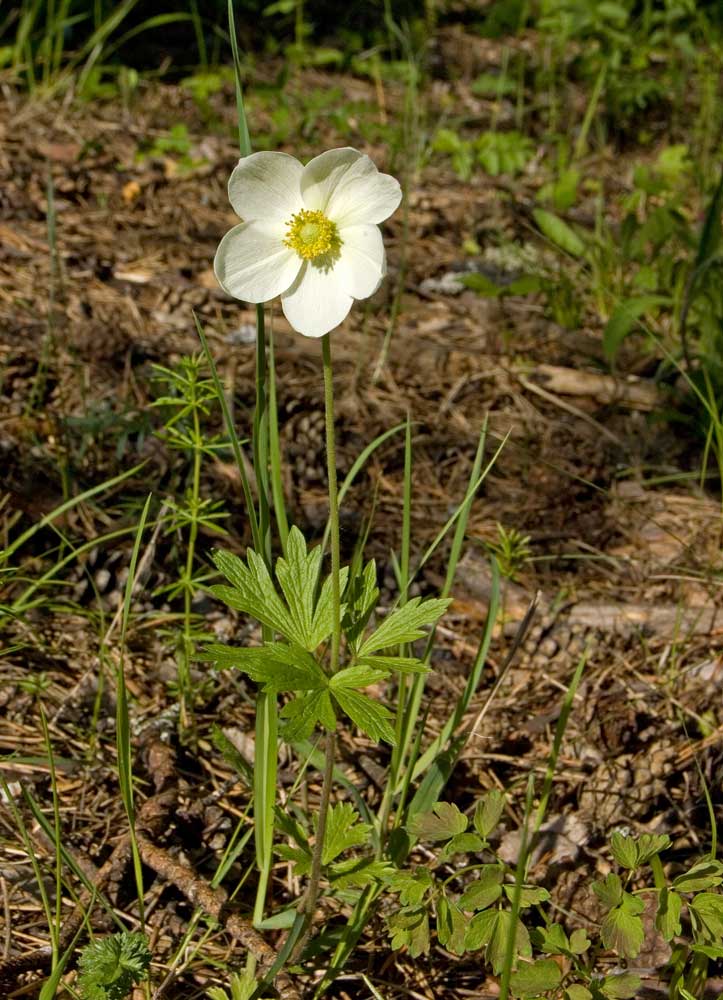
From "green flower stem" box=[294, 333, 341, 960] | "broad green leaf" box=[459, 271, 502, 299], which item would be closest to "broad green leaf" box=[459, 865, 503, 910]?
"green flower stem" box=[294, 333, 341, 960]

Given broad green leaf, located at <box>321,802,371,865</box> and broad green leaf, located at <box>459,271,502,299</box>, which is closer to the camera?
broad green leaf, located at <box>321,802,371,865</box>

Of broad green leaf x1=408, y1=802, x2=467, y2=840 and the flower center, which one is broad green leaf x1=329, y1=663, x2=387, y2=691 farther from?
the flower center

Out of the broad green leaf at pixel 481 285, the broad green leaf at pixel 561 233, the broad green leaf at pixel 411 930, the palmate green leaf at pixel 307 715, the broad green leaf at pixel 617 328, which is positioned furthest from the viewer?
the broad green leaf at pixel 561 233

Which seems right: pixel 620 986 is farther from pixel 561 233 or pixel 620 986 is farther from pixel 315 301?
pixel 561 233

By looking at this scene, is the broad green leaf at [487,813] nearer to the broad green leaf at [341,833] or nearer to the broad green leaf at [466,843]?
the broad green leaf at [466,843]

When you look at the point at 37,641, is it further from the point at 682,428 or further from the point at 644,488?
the point at 682,428

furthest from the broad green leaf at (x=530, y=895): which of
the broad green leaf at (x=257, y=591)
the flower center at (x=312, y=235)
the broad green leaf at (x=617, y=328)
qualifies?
the broad green leaf at (x=617, y=328)
